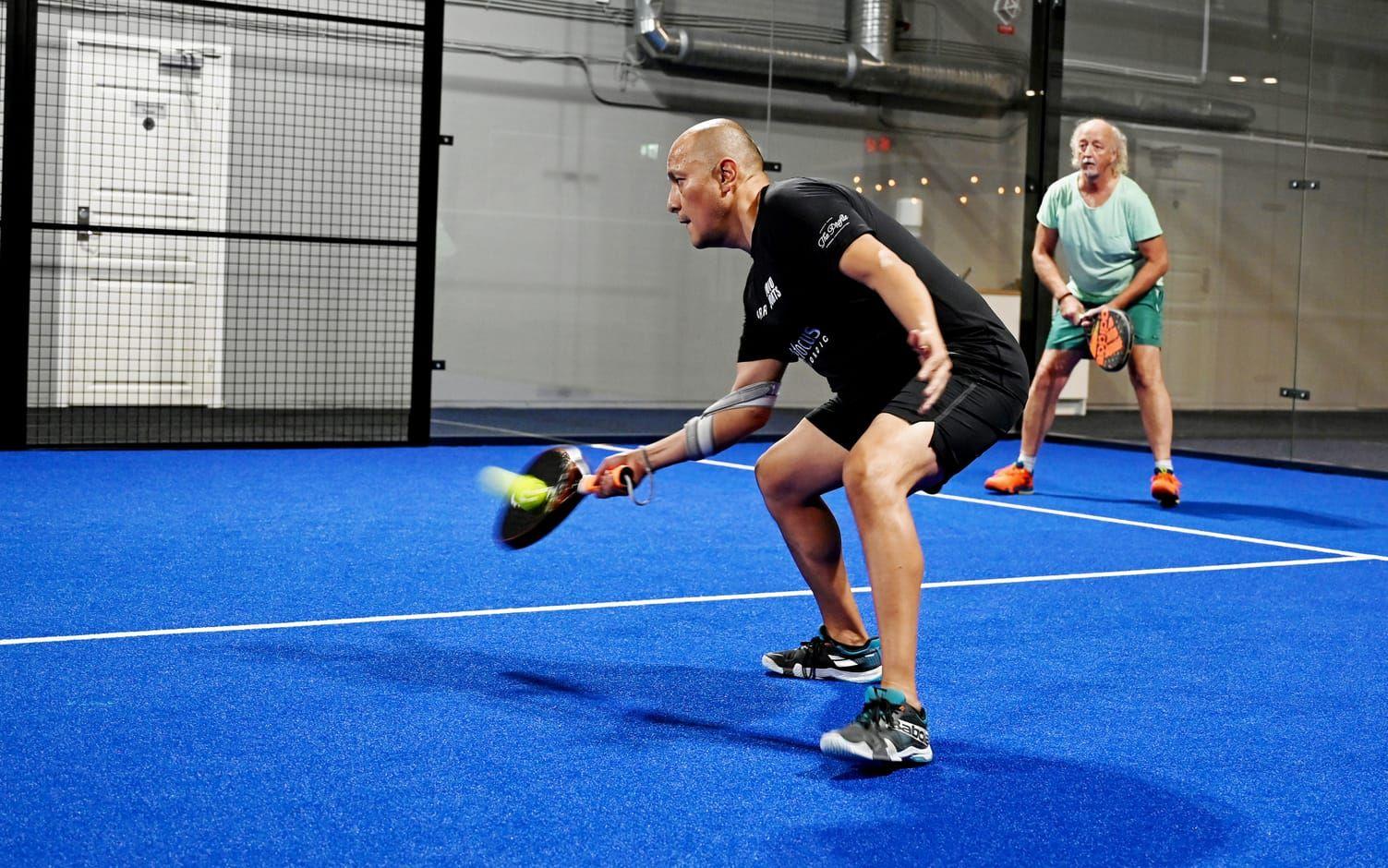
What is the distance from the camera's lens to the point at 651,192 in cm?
1011

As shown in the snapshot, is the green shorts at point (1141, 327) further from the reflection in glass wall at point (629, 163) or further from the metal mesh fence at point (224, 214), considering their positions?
the metal mesh fence at point (224, 214)

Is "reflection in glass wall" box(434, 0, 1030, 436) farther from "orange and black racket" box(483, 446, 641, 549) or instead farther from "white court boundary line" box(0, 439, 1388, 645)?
"orange and black racket" box(483, 446, 641, 549)

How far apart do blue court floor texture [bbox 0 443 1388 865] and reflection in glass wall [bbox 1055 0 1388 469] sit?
4.01 m

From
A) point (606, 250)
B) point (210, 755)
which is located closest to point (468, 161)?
point (606, 250)

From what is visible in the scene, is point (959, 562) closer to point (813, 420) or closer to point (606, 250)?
point (813, 420)

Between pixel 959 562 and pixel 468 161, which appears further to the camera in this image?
pixel 468 161

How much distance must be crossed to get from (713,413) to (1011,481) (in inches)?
161

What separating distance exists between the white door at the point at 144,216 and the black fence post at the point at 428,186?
149 centimetres

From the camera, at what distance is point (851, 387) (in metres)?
3.22

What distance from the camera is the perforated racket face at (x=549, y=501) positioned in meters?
3.17

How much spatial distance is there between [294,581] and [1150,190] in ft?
25.6

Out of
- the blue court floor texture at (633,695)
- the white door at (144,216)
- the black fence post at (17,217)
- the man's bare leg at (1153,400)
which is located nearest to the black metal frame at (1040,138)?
the man's bare leg at (1153,400)

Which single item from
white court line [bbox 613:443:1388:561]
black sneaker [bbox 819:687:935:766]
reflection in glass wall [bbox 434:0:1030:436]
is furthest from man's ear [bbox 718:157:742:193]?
reflection in glass wall [bbox 434:0:1030:436]

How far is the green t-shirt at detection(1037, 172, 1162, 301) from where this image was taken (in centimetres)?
687
